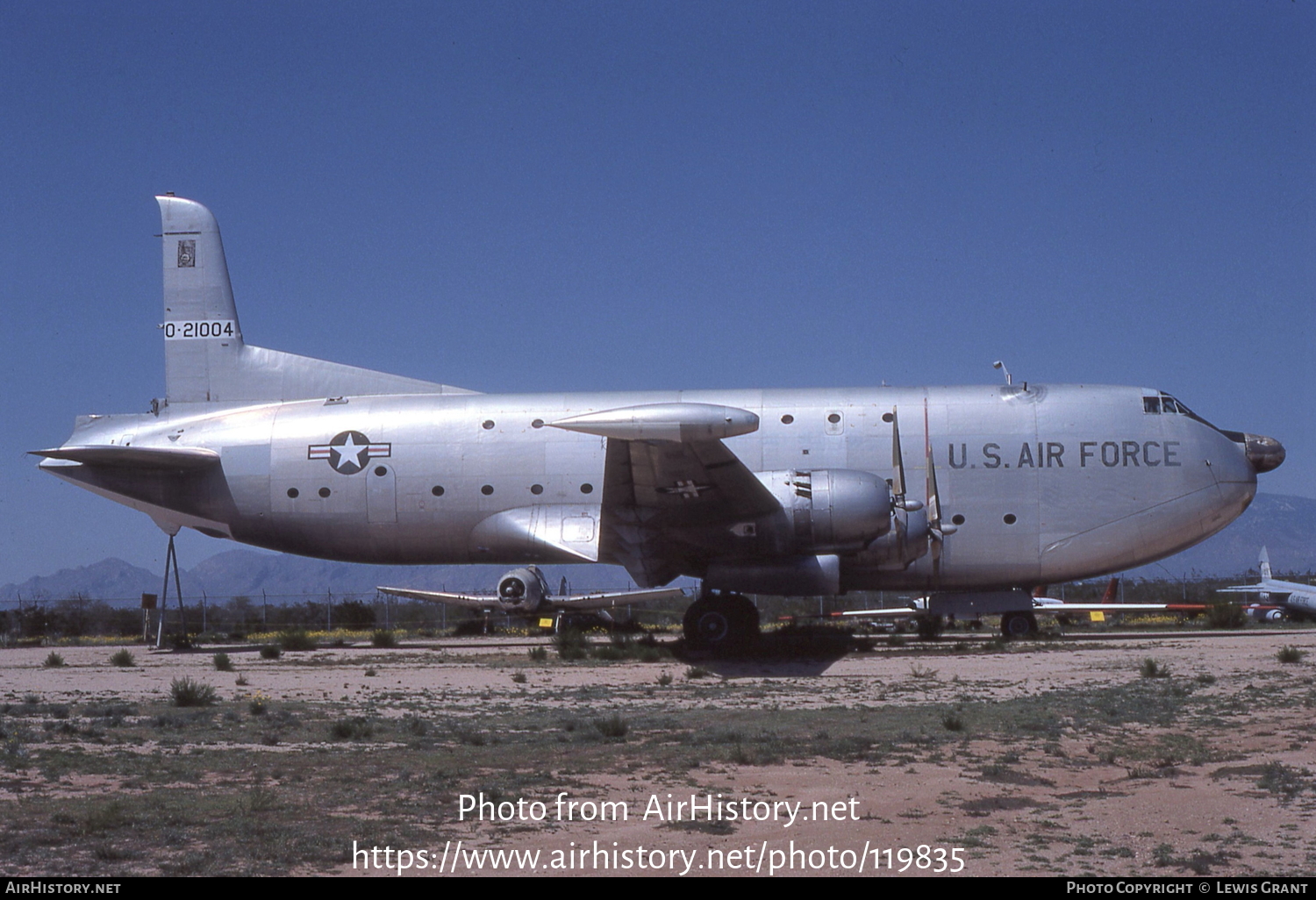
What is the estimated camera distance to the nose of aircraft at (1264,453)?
21.3 m

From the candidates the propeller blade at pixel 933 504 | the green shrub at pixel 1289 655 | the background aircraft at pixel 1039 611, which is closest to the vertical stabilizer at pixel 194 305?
the propeller blade at pixel 933 504

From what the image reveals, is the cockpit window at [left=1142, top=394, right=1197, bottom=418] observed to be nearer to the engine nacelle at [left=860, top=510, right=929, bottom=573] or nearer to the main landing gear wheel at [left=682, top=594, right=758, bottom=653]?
the engine nacelle at [left=860, top=510, right=929, bottom=573]

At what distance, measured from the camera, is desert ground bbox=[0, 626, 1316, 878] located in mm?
6098

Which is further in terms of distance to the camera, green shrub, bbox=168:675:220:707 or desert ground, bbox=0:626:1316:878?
green shrub, bbox=168:675:220:707

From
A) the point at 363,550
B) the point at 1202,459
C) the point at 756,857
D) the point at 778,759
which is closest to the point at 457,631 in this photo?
the point at 363,550

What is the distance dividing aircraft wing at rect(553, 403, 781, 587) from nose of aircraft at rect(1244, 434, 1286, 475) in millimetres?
10743

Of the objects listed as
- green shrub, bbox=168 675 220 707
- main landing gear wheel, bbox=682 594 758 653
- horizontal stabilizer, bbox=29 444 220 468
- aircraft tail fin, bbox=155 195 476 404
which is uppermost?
aircraft tail fin, bbox=155 195 476 404

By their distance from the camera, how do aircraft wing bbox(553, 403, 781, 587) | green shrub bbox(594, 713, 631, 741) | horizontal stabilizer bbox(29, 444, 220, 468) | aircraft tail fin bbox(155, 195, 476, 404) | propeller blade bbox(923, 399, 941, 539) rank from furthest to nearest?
aircraft tail fin bbox(155, 195, 476, 404) → horizontal stabilizer bbox(29, 444, 220, 468) → propeller blade bbox(923, 399, 941, 539) → aircraft wing bbox(553, 403, 781, 587) → green shrub bbox(594, 713, 631, 741)

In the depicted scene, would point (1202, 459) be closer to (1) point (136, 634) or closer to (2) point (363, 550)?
(2) point (363, 550)

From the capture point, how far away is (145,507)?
22891mm

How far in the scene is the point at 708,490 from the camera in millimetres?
16875

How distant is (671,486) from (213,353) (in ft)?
41.2

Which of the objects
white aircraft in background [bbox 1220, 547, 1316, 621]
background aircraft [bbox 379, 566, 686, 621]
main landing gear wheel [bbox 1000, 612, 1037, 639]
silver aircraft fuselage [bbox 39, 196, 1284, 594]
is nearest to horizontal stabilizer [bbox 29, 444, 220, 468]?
silver aircraft fuselage [bbox 39, 196, 1284, 594]

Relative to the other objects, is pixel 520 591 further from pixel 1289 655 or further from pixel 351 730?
pixel 351 730
